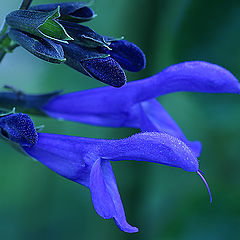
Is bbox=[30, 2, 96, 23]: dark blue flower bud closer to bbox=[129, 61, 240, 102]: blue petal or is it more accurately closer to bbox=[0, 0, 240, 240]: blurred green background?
bbox=[129, 61, 240, 102]: blue petal

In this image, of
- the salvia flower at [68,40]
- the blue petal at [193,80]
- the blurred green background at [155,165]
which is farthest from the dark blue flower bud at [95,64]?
the blurred green background at [155,165]

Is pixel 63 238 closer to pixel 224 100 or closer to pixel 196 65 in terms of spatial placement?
pixel 224 100

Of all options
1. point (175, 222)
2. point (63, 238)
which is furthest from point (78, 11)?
point (63, 238)


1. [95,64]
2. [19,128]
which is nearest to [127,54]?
[95,64]

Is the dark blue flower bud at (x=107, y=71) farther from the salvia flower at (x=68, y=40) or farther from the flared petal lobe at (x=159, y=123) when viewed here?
the flared petal lobe at (x=159, y=123)

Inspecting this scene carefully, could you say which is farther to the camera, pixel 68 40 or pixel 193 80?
pixel 193 80

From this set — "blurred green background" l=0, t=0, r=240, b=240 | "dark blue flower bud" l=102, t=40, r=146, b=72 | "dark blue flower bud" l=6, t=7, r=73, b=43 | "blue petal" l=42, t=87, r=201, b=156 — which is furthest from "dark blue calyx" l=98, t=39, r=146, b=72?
"blurred green background" l=0, t=0, r=240, b=240

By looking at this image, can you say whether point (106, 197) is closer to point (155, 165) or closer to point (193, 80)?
point (193, 80)
